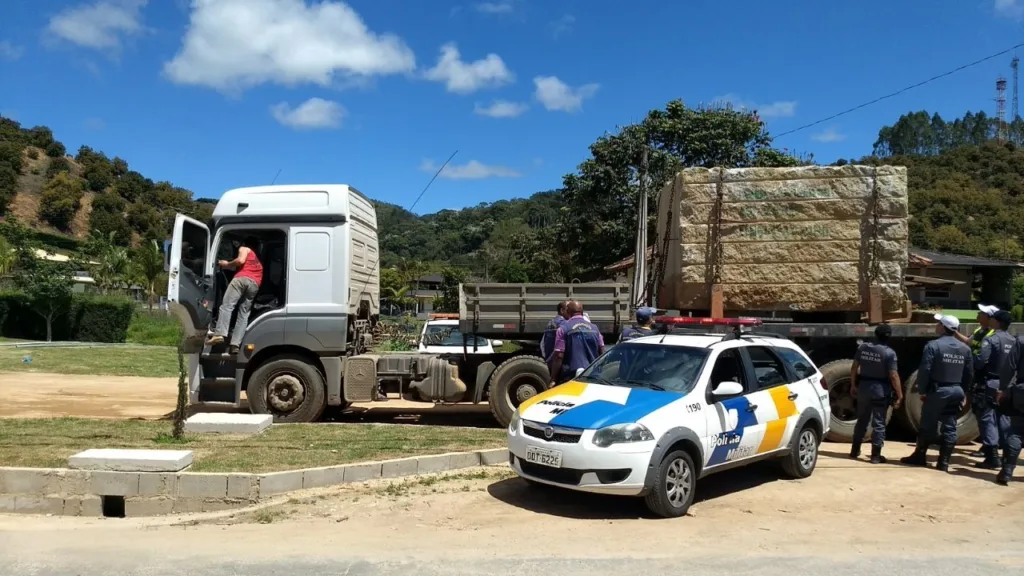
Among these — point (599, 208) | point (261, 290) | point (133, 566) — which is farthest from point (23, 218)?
point (133, 566)

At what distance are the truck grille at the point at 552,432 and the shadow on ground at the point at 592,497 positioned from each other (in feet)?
2.26

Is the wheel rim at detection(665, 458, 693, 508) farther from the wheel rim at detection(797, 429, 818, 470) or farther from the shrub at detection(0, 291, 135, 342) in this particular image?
the shrub at detection(0, 291, 135, 342)

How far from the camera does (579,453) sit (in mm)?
5883

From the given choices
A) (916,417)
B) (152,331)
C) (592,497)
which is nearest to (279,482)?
(592,497)

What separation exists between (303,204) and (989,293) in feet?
121

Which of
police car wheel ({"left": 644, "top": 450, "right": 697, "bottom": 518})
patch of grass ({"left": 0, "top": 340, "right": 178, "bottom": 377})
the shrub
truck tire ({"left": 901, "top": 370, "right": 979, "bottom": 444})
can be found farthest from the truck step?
the shrub

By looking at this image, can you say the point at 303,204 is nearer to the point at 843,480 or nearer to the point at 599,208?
the point at 843,480

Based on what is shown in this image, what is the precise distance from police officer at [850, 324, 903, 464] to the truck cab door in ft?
28.2

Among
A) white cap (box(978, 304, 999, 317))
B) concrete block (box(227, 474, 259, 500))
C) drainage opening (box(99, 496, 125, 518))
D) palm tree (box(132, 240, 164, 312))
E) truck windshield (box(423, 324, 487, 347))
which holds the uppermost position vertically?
palm tree (box(132, 240, 164, 312))

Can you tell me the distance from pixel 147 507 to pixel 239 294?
3729mm

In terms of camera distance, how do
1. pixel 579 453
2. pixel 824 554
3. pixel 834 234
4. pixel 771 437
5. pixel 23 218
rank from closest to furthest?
pixel 824 554 < pixel 579 453 < pixel 771 437 < pixel 834 234 < pixel 23 218

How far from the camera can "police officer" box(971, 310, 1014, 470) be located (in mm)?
8094

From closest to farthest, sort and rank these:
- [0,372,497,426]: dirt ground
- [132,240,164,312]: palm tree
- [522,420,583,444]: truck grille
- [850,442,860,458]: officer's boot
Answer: [522,420,583,444]: truck grille
[850,442,860,458]: officer's boot
[0,372,497,426]: dirt ground
[132,240,164,312]: palm tree

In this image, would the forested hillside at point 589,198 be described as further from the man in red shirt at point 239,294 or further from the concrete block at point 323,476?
the concrete block at point 323,476
